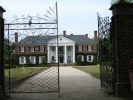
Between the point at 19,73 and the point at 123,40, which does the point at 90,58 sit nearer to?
the point at 19,73

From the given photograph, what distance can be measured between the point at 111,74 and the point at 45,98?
2.56 meters

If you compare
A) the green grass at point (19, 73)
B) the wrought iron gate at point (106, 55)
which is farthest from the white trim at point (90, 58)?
the wrought iron gate at point (106, 55)

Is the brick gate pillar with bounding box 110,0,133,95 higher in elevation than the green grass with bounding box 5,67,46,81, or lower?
higher

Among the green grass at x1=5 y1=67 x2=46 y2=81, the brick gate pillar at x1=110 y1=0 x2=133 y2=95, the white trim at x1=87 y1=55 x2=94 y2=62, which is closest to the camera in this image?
the brick gate pillar at x1=110 y1=0 x2=133 y2=95

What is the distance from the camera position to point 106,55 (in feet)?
45.0

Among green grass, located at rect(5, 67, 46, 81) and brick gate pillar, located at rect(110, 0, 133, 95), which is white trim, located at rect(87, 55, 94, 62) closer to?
green grass, located at rect(5, 67, 46, 81)

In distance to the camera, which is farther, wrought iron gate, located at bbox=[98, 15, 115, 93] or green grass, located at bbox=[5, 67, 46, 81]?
green grass, located at bbox=[5, 67, 46, 81]

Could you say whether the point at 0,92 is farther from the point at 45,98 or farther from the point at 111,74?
the point at 111,74

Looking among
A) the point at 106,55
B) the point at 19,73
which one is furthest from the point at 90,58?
the point at 106,55

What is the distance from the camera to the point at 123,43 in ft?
39.8

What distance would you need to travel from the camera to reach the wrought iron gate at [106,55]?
42.7ft

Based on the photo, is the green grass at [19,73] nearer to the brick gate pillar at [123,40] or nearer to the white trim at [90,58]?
the brick gate pillar at [123,40]

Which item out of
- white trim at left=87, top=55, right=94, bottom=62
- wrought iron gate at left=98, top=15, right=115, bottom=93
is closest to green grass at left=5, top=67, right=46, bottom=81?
wrought iron gate at left=98, top=15, right=115, bottom=93

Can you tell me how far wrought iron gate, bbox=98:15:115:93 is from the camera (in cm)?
1302
